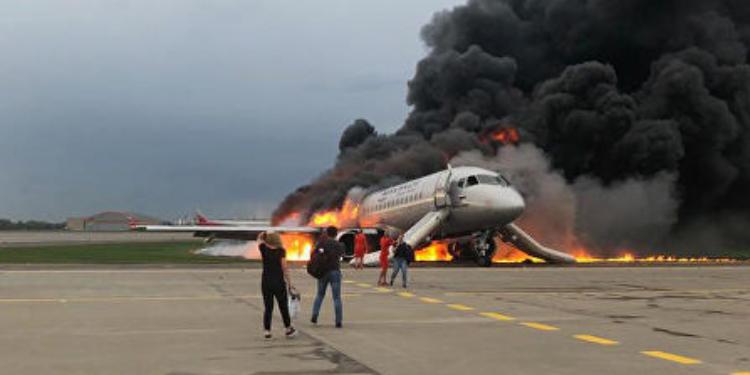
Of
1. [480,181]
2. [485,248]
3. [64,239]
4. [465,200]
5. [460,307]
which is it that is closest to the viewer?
[460,307]

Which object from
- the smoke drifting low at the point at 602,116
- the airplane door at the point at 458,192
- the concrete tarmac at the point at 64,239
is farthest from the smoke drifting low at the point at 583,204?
the concrete tarmac at the point at 64,239

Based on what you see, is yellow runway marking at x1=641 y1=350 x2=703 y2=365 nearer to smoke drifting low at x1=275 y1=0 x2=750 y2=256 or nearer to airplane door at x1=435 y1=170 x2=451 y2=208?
airplane door at x1=435 y1=170 x2=451 y2=208

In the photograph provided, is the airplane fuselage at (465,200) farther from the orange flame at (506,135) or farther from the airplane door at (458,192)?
the orange flame at (506,135)

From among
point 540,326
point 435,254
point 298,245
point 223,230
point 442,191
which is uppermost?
point 442,191

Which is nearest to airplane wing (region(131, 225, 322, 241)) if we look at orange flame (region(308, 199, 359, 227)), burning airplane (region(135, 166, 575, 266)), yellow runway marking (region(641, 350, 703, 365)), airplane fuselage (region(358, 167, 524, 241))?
burning airplane (region(135, 166, 575, 266))

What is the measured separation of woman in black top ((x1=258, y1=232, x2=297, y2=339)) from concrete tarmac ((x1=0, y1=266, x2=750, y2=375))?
282mm

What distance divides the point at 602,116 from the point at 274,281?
39.6 metres

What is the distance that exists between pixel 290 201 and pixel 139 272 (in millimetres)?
28813

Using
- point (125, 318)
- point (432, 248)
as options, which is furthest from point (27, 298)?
point (432, 248)

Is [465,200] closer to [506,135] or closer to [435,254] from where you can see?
[435,254]

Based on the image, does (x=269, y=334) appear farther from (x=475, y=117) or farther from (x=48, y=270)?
(x=475, y=117)

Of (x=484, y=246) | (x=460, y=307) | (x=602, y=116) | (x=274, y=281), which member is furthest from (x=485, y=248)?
(x=274, y=281)

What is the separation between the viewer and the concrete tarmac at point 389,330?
9219 mm

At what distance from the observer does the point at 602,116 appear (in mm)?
48031
